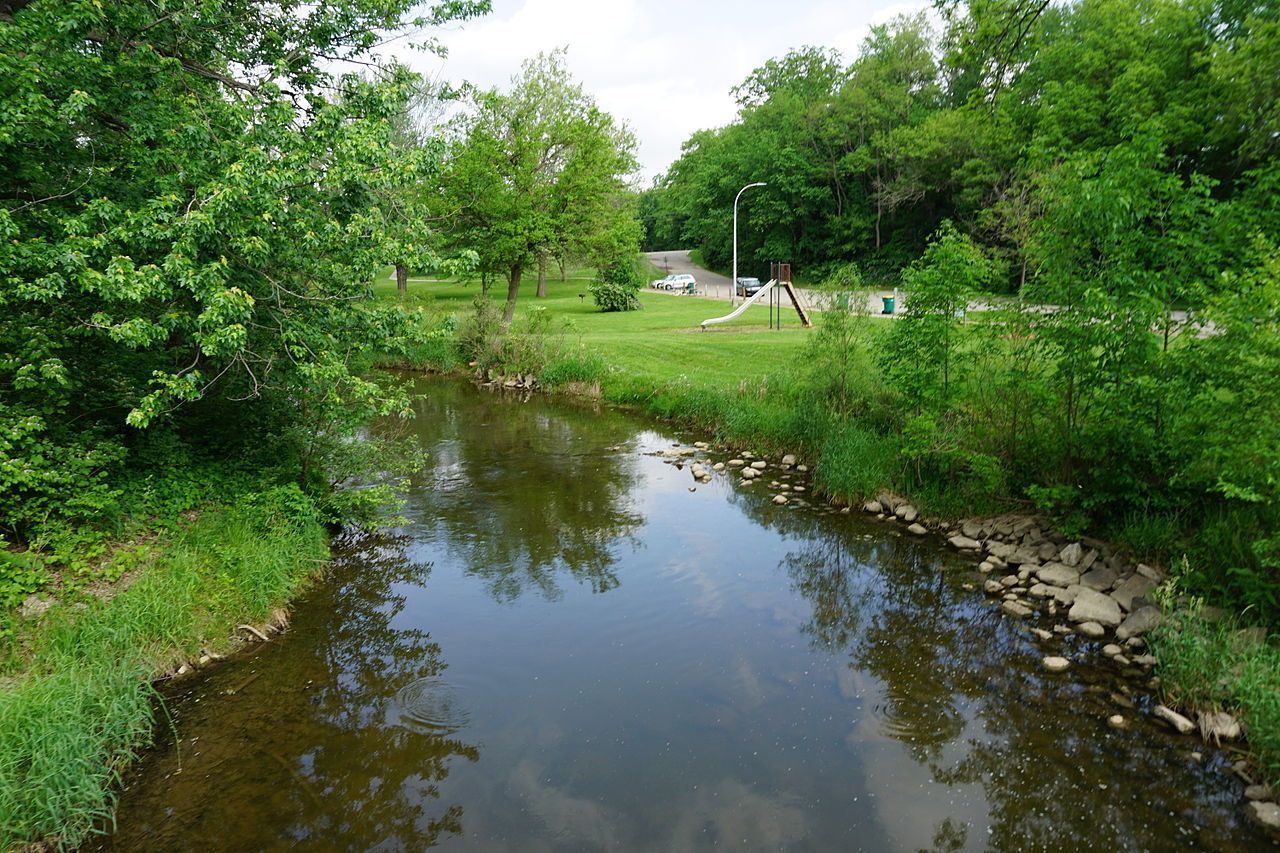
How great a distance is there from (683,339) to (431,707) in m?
21.1

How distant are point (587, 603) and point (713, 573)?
2.00 meters

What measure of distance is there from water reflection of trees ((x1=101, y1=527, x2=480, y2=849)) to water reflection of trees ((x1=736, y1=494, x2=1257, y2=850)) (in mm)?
4352

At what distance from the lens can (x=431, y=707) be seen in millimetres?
7539

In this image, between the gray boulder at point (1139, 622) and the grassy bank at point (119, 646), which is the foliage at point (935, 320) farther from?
the grassy bank at point (119, 646)

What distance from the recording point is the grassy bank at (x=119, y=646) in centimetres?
571

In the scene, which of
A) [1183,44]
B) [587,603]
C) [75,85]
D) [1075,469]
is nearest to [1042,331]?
[1075,469]

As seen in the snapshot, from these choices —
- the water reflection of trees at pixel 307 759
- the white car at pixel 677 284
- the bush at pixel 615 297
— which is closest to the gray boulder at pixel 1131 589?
the water reflection of trees at pixel 307 759

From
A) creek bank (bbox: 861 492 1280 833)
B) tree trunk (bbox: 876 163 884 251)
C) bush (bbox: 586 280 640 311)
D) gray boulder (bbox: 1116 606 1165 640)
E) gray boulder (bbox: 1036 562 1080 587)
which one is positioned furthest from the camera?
tree trunk (bbox: 876 163 884 251)

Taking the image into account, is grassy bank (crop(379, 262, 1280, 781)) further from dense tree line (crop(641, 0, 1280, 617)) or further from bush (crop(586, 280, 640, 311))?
bush (crop(586, 280, 640, 311))

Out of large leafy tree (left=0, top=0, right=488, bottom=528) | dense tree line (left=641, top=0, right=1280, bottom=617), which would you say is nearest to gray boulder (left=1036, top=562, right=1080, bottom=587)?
dense tree line (left=641, top=0, right=1280, bottom=617)

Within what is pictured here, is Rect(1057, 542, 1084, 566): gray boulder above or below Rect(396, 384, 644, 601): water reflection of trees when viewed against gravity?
above

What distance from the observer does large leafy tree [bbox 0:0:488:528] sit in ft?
23.6

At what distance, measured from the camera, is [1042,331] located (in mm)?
9883

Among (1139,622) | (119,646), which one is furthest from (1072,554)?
(119,646)
